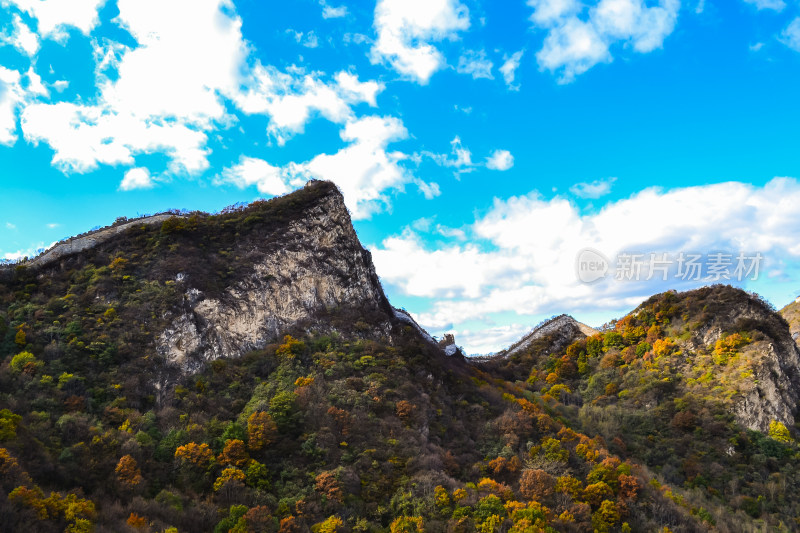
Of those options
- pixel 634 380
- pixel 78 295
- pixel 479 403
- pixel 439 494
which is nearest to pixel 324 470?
pixel 439 494

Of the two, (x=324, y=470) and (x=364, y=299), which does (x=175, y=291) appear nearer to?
(x=364, y=299)

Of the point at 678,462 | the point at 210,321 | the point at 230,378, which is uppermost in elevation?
the point at 210,321

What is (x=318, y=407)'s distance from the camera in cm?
2777

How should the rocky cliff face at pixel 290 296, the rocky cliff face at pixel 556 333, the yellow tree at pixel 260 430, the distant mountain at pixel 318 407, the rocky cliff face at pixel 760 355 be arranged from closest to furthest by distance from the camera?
the distant mountain at pixel 318 407, the yellow tree at pixel 260 430, the rocky cliff face at pixel 290 296, the rocky cliff face at pixel 760 355, the rocky cliff face at pixel 556 333

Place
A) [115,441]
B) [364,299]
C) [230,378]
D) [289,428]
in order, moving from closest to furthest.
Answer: [115,441] < [289,428] < [230,378] < [364,299]

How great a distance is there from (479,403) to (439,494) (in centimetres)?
1569

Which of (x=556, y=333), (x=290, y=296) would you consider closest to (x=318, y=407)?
(x=290, y=296)

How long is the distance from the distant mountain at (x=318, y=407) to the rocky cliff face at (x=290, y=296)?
18cm

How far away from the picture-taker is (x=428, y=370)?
36.8 m

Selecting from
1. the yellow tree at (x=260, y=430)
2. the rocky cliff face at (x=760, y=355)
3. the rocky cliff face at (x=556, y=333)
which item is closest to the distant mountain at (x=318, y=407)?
the yellow tree at (x=260, y=430)

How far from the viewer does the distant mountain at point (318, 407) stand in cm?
2067

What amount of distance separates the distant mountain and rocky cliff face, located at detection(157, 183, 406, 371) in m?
0.18

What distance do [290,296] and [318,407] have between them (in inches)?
533

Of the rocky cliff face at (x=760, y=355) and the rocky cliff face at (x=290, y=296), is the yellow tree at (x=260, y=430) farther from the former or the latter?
the rocky cliff face at (x=760, y=355)
